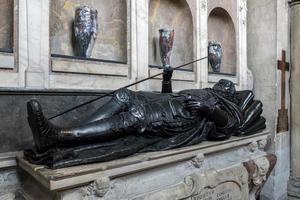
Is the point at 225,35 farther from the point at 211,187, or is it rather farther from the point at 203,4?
the point at 211,187

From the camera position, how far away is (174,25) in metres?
3.49

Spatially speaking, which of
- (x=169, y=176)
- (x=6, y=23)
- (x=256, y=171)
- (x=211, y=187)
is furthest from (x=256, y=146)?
(x=6, y=23)

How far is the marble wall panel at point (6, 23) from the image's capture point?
6.79 feet

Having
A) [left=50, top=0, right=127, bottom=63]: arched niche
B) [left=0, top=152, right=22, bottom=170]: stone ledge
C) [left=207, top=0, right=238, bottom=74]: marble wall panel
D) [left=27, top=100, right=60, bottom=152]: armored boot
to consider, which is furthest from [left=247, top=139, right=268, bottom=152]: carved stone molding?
[left=0, top=152, right=22, bottom=170]: stone ledge

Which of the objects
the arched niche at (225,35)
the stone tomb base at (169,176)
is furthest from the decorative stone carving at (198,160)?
the arched niche at (225,35)

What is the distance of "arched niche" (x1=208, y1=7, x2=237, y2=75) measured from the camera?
3998 mm

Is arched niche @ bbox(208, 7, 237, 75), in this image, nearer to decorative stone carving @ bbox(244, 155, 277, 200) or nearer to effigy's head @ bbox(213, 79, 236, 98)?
effigy's head @ bbox(213, 79, 236, 98)

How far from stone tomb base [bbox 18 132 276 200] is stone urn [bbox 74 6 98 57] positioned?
1.10m

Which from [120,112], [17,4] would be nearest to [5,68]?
[17,4]

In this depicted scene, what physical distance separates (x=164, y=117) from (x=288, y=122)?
269 centimetres

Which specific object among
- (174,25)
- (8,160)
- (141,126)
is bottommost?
(8,160)

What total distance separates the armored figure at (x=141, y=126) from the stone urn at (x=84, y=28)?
2.25ft

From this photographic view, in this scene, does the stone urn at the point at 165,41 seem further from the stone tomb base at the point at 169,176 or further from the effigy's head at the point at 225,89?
the stone tomb base at the point at 169,176

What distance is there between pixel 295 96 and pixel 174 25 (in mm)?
2033
